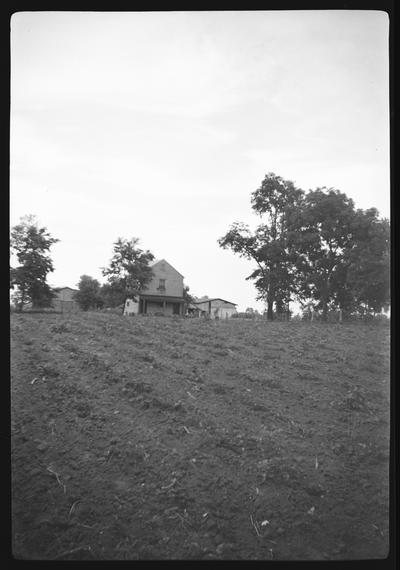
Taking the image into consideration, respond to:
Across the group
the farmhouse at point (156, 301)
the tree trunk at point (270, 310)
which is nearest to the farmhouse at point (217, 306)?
the farmhouse at point (156, 301)

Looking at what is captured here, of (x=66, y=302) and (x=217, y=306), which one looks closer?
(x=66, y=302)

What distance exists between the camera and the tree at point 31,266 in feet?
15.2

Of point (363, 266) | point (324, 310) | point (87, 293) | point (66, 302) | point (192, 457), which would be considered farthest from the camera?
point (324, 310)

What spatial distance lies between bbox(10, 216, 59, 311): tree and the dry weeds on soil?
45 centimetres

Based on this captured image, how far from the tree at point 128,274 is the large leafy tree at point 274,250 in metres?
3.06

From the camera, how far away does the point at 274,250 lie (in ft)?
35.7

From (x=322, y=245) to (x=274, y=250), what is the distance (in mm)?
2145

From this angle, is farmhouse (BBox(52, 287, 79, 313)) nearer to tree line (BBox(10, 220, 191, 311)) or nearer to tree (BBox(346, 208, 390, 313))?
tree line (BBox(10, 220, 191, 311))

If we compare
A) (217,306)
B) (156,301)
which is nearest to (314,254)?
(217,306)

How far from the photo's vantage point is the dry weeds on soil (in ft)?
8.55

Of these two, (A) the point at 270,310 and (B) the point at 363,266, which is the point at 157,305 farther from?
(B) the point at 363,266

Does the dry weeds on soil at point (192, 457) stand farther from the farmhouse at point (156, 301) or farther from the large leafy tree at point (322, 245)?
the farmhouse at point (156, 301)
